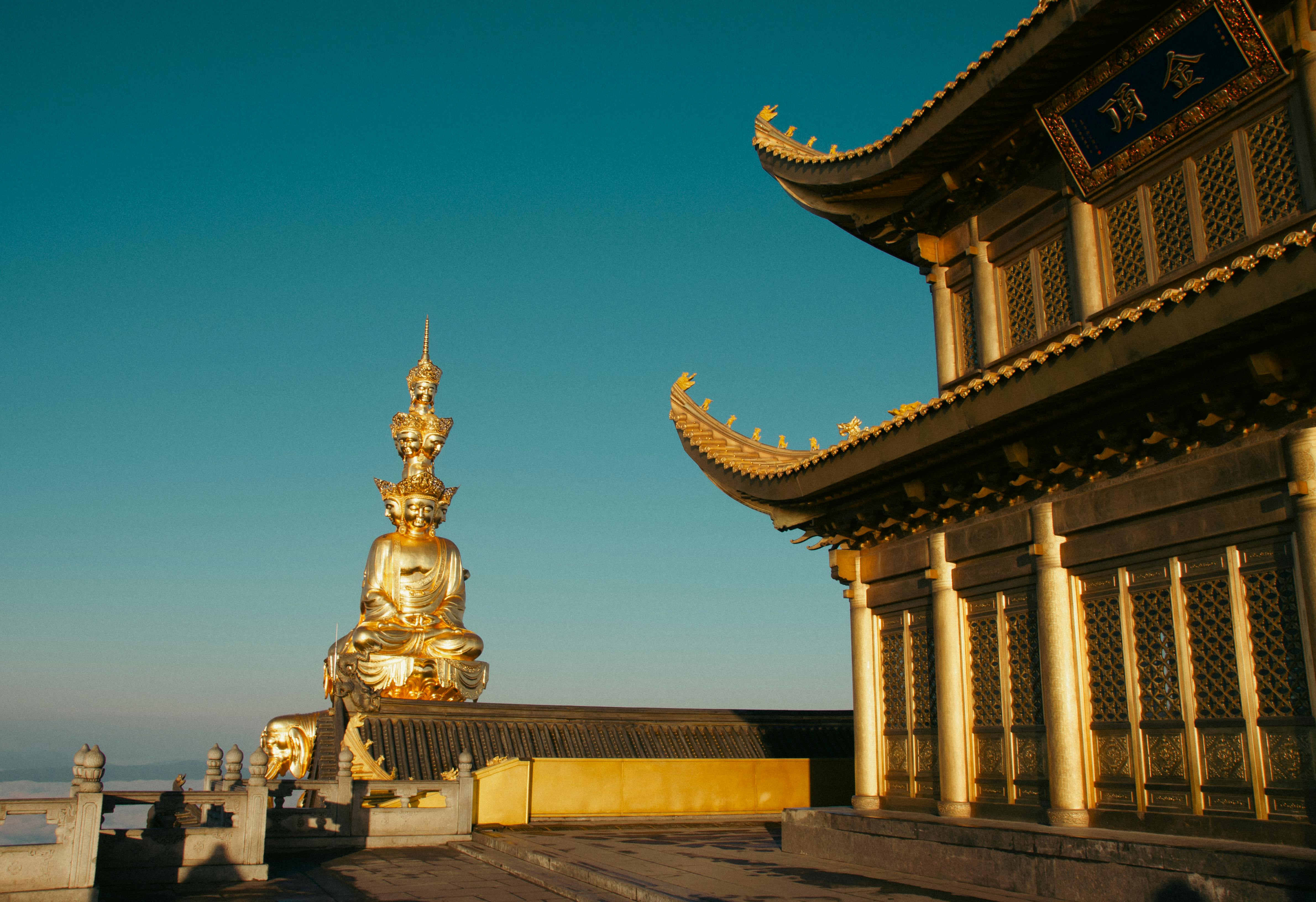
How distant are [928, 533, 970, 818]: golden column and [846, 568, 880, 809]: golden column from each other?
0.99 meters

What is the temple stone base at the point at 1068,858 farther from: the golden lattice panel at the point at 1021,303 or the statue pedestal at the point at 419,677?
the statue pedestal at the point at 419,677

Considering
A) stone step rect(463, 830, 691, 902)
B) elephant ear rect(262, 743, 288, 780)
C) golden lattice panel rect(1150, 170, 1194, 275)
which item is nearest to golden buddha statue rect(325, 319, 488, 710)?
elephant ear rect(262, 743, 288, 780)

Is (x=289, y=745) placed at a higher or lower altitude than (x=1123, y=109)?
lower

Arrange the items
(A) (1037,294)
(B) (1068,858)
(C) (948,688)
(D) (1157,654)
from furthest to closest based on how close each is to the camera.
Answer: (A) (1037,294), (C) (948,688), (D) (1157,654), (B) (1068,858)

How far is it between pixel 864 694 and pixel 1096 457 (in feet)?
12.0

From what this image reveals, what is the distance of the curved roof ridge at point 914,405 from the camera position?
5.92 metres

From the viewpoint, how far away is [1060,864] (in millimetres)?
7164

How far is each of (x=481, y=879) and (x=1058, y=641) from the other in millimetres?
5539

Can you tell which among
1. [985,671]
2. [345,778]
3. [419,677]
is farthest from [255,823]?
[419,677]

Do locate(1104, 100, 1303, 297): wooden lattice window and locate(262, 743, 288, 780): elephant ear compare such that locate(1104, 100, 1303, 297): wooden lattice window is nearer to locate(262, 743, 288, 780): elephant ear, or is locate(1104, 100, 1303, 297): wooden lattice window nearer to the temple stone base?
the temple stone base

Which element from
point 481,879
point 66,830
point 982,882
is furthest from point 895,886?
point 66,830

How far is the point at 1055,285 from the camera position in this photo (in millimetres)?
9250

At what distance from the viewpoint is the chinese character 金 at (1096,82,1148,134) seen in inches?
326

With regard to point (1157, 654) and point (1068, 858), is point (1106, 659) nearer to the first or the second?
point (1157, 654)
